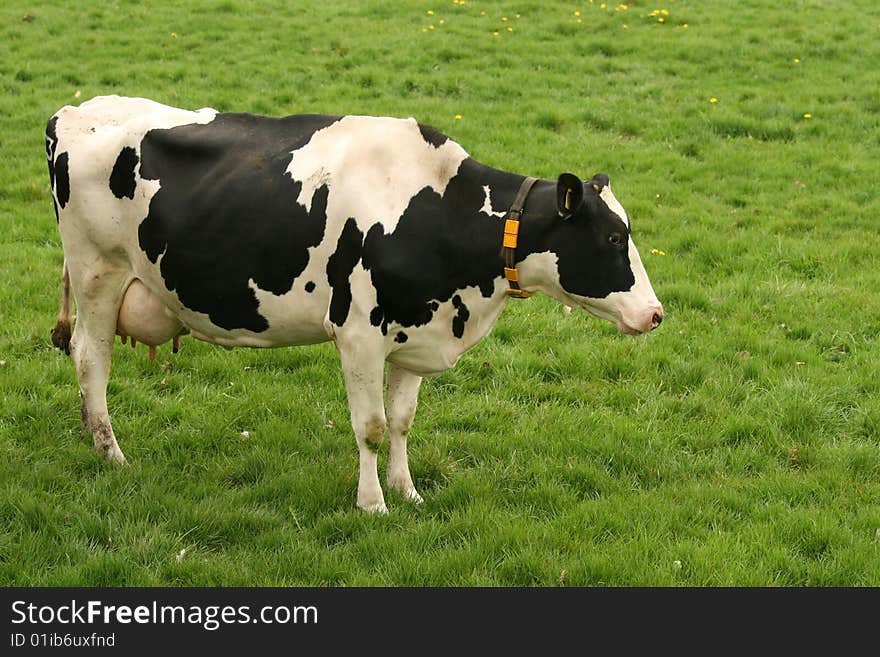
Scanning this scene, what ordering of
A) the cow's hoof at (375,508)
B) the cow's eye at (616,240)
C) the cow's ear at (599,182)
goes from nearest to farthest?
the cow's eye at (616,240) → the cow's ear at (599,182) → the cow's hoof at (375,508)

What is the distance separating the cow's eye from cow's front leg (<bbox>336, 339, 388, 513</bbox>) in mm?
1418

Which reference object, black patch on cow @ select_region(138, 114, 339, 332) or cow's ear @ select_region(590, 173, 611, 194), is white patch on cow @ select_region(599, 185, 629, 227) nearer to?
cow's ear @ select_region(590, 173, 611, 194)

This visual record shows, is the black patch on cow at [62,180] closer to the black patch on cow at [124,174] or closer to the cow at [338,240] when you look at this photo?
the cow at [338,240]

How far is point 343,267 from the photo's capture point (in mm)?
6191

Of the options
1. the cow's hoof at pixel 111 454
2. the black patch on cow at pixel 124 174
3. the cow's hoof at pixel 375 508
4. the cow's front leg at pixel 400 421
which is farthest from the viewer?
the cow's hoof at pixel 111 454

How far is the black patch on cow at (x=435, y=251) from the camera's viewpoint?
6121 mm

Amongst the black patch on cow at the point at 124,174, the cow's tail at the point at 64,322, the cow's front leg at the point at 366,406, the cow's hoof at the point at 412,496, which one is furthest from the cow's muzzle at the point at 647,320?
the cow's tail at the point at 64,322

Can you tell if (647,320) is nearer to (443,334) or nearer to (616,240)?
(616,240)

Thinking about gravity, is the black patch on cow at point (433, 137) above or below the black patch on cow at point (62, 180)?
above

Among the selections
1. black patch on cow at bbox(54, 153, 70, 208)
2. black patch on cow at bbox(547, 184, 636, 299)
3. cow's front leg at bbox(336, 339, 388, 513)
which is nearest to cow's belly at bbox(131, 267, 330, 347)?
cow's front leg at bbox(336, 339, 388, 513)

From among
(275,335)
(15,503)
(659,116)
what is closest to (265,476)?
(275,335)

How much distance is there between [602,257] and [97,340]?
328 cm

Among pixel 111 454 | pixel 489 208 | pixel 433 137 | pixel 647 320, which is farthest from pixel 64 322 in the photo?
pixel 647 320

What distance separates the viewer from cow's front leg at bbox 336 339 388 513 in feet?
20.5
